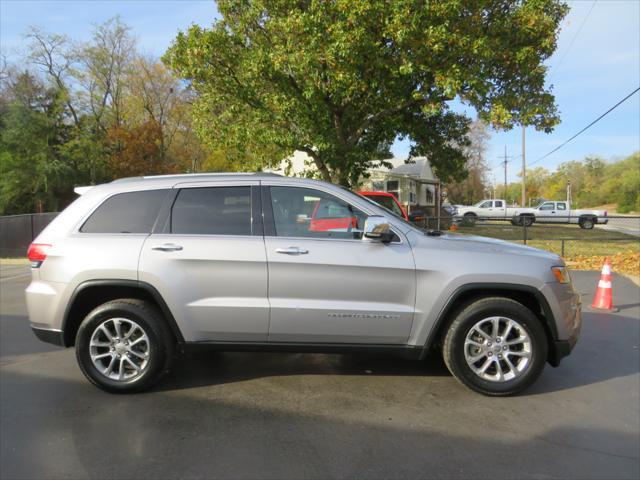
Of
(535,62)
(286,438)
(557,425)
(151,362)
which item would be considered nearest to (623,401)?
(557,425)

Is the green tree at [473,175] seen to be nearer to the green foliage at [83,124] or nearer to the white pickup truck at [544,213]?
the white pickup truck at [544,213]

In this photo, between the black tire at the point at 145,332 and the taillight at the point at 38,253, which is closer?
the black tire at the point at 145,332

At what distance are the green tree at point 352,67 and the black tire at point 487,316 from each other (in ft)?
34.1

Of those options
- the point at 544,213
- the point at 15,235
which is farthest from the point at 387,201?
the point at 544,213

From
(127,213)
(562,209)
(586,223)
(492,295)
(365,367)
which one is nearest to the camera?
(492,295)

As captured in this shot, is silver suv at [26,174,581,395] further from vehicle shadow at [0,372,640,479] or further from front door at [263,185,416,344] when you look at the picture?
vehicle shadow at [0,372,640,479]

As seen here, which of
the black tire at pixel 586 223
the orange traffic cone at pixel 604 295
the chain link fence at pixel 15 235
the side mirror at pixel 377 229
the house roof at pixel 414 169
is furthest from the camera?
the house roof at pixel 414 169

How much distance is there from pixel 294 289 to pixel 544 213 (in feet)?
109

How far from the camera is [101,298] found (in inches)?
164

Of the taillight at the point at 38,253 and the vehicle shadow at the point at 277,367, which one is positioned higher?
the taillight at the point at 38,253

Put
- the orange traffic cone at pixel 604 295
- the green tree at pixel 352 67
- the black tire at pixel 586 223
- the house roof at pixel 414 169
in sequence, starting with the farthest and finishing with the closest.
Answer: the house roof at pixel 414 169, the black tire at pixel 586 223, the green tree at pixel 352 67, the orange traffic cone at pixel 604 295

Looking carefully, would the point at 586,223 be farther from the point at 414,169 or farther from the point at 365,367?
the point at 365,367

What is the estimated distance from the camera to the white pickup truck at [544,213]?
2851 cm

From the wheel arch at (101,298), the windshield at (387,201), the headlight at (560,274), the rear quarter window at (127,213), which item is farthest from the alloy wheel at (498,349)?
the windshield at (387,201)
